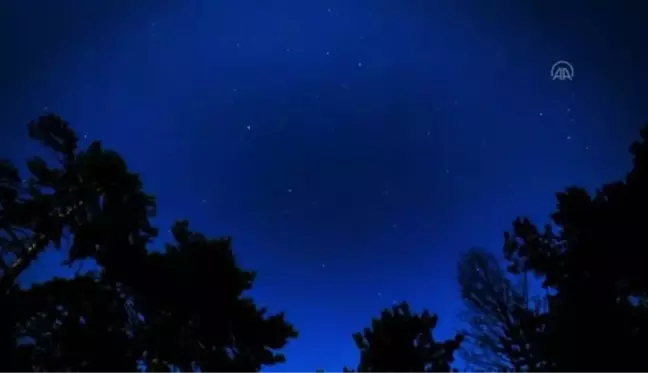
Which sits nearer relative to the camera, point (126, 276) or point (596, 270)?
point (126, 276)

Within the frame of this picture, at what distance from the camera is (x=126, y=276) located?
29.1 ft

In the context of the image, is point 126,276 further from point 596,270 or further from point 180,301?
point 596,270

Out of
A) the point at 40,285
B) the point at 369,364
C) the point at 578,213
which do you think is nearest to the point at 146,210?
the point at 40,285

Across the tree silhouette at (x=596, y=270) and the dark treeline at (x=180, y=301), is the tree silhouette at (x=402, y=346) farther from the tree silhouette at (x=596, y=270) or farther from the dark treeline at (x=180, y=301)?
the tree silhouette at (x=596, y=270)

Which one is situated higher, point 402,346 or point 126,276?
point 126,276

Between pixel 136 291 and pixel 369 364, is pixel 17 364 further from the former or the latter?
pixel 369 364

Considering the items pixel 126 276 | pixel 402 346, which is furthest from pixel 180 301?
pixel 402 346

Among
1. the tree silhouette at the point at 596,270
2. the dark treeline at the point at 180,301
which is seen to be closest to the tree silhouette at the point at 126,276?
the dark treeline at the point at 180,301

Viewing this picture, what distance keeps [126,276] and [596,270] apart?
34.7 feet

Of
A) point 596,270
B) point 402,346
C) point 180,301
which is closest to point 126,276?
point 180,301

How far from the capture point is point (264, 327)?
8.91 metres

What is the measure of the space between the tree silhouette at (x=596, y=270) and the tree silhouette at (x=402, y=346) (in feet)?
9.15

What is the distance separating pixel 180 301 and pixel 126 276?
1.27 metres

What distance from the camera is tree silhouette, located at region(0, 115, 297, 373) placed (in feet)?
27.0
